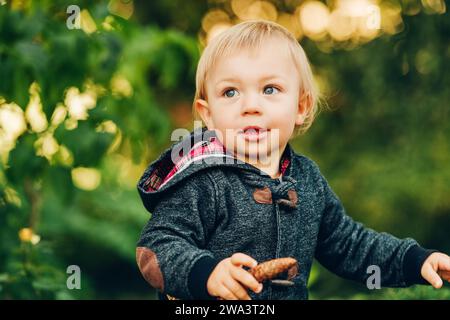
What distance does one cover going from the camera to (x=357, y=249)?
2.05 m

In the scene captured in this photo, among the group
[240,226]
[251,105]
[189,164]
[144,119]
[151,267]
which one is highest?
[144,119]

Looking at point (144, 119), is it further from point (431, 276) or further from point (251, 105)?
point (431, 276)

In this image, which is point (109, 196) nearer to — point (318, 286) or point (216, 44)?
point (318, 286)

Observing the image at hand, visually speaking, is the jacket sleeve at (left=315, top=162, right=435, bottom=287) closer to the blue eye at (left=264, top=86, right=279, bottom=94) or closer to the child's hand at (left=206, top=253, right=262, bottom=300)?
the blue eye at (left=264, top=86, right=279, bottom=94)

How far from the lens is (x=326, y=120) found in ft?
21.3

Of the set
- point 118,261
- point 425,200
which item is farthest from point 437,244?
point 118,261

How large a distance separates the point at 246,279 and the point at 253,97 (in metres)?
0.53

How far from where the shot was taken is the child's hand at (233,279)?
4.71 feet

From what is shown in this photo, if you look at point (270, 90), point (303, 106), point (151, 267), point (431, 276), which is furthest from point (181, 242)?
point (431, 276)

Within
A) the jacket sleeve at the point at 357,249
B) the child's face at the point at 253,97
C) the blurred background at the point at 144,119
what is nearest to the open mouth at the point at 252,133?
the child's face at the point at 253,97

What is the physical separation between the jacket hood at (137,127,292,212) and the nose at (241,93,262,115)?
0.13 m

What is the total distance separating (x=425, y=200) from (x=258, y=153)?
4.07m

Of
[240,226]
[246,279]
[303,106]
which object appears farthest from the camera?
[303,106]

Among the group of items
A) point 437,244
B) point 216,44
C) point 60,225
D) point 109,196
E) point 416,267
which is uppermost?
point 109,196
